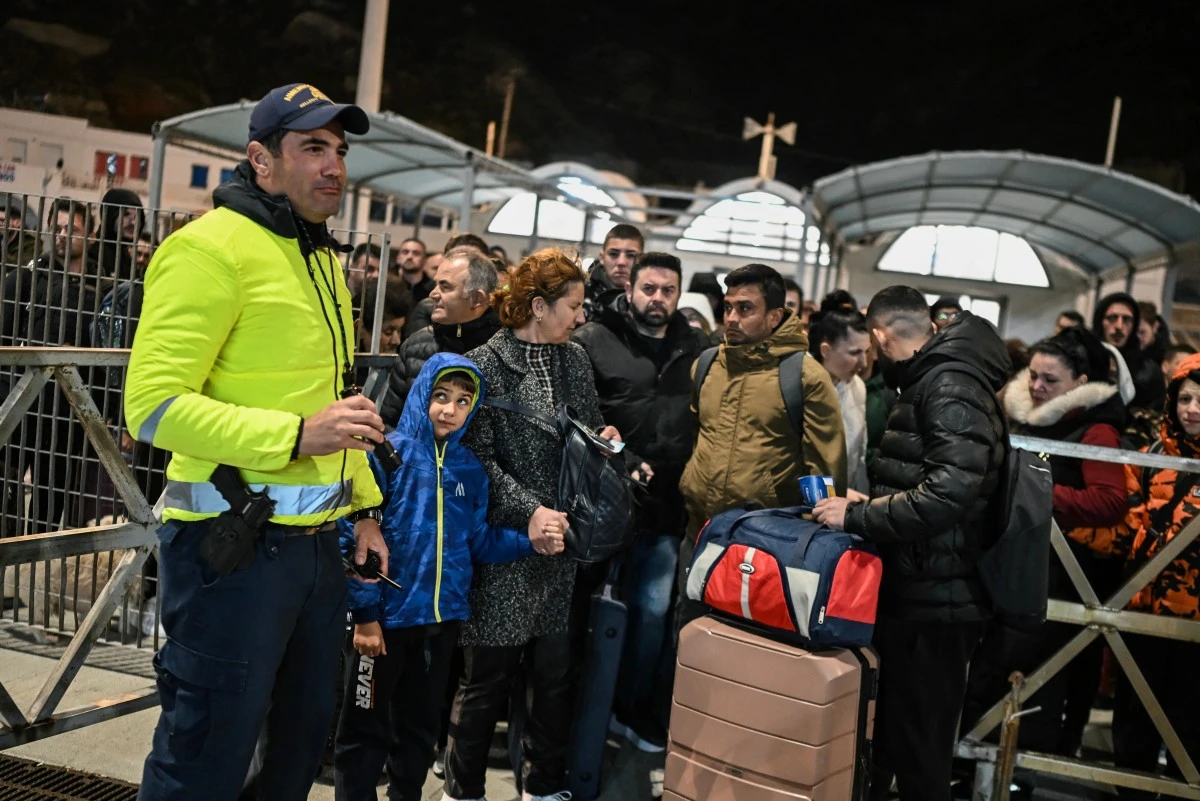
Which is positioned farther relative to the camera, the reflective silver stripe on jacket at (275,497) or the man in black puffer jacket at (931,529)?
the man in black puffer jacket at (931,529)

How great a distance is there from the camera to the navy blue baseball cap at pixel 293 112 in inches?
95.6

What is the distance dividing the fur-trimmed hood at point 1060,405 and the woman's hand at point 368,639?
9.81 feet

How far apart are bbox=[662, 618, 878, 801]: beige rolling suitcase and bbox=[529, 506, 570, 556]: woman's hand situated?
575mm

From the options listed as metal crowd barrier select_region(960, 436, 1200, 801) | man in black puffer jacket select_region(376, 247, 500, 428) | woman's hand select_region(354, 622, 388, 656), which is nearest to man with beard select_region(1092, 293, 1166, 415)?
metal crowd barrier select_region(960, 436, 1200, 801)

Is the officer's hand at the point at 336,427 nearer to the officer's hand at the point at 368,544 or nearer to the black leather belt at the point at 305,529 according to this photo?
the black leather belt at the point at 305,529

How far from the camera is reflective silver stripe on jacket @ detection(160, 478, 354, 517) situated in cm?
238

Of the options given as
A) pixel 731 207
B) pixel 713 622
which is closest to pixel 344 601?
pixel 713 622

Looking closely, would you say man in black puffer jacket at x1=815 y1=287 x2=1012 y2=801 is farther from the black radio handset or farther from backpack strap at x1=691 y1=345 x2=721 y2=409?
the black radio handset

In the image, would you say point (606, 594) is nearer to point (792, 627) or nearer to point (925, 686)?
point (792, 627)

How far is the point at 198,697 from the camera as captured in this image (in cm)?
237

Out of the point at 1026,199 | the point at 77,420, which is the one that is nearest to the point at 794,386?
the point at 77,420

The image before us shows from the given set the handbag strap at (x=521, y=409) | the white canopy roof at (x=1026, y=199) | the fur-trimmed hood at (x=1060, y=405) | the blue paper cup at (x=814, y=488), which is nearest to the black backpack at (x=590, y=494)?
the handbag strap at (x=521, y=409)

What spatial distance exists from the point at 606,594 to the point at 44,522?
2942 mm

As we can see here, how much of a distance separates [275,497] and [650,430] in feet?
7.99
